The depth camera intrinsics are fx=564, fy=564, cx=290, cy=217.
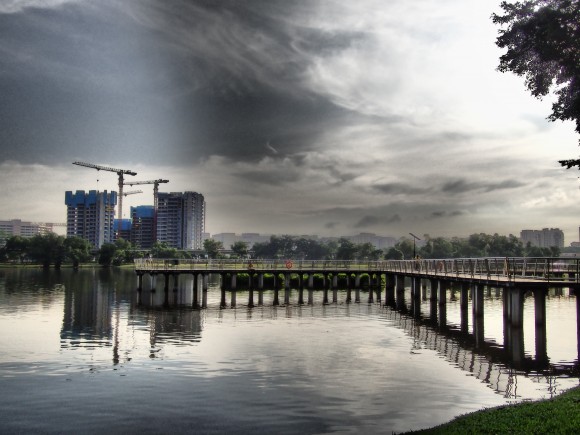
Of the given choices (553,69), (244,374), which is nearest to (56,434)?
(244,374)

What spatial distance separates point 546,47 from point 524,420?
21982 mm

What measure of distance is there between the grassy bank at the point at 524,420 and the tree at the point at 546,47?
1842 cm

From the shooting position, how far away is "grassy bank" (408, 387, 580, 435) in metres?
16.5

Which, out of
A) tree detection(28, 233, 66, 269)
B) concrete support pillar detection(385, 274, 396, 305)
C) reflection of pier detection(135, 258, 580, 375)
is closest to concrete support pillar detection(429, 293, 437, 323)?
reflection of pier detection(135, 258, 580, 375)

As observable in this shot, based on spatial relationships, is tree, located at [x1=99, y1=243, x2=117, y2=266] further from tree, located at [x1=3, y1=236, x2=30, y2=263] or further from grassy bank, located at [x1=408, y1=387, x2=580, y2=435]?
grassy bank, located at [x1=408, y1=387, x2=580, y2=435]

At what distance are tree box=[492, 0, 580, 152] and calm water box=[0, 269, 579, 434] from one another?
1511 centimetres

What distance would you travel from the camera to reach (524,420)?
17562mm

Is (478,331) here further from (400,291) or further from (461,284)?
(400,291)

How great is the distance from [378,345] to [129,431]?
66.1 ft

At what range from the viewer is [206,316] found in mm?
51406

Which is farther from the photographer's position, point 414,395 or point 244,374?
point 244,374

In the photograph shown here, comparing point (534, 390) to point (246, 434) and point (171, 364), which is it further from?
point (171, 364)

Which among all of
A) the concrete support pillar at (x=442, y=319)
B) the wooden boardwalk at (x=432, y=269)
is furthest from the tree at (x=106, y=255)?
the concrete support pillar at (x=442, y=319)

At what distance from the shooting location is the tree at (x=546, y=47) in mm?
30250
